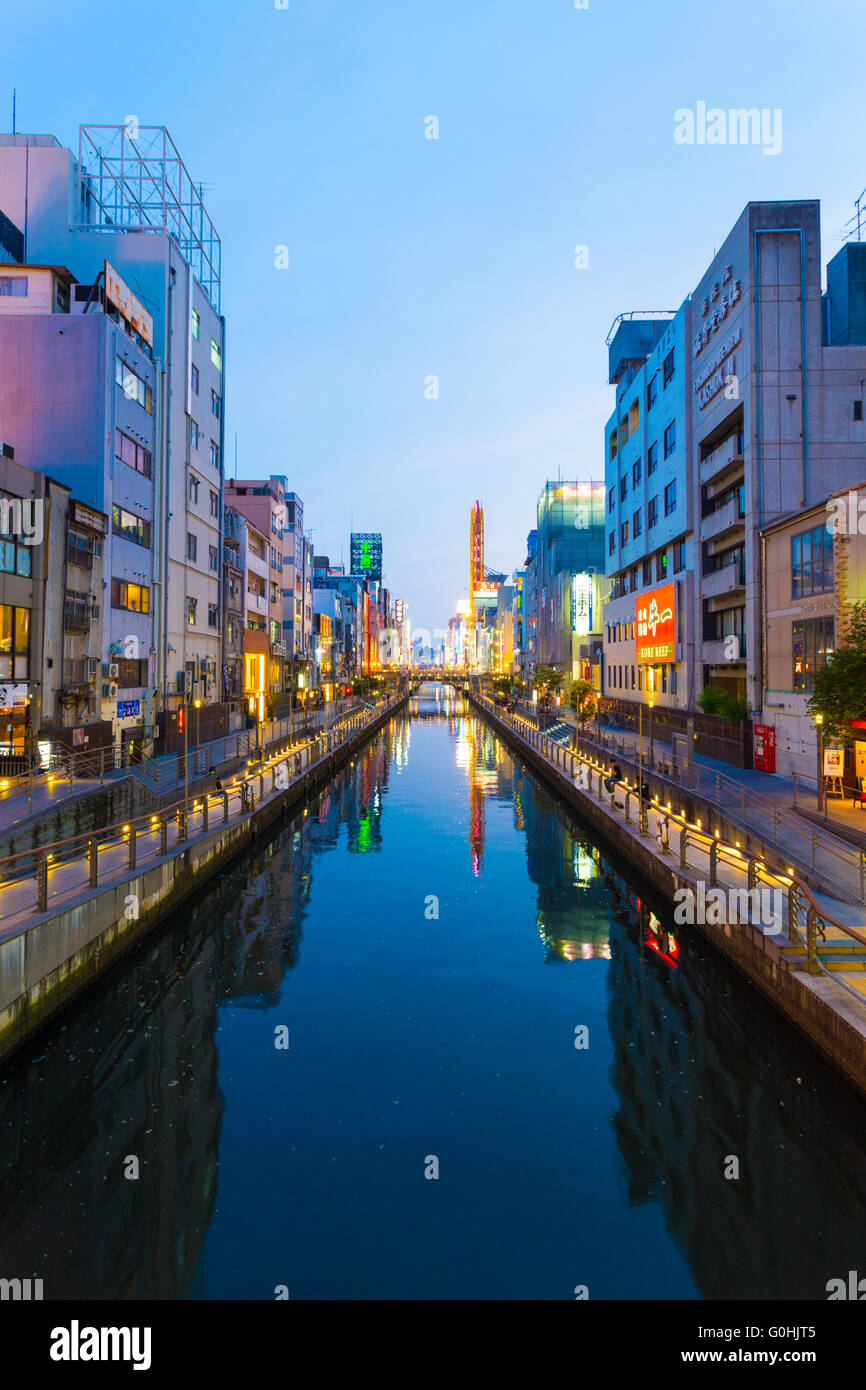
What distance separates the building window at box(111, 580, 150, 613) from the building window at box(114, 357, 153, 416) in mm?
9312

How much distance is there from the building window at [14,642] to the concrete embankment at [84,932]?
1035cm

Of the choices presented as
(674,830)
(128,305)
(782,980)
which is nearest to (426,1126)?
(782,980)

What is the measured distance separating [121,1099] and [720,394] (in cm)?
4128

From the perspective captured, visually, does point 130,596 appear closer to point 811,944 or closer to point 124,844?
point 124,844

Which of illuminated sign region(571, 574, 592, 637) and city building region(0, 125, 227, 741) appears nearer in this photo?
city building region(0, 125, 227, 741)

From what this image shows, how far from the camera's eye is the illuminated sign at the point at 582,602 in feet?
292

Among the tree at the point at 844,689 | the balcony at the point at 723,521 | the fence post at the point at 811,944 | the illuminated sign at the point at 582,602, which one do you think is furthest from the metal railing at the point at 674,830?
the illuminated sign at the point at 582,602

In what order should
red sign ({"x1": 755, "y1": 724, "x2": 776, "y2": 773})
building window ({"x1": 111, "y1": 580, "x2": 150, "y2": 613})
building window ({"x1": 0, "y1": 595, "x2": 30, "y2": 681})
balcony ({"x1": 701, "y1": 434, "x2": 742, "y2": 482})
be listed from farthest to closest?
balcony ({"x1": 701, "y1": 434, "x2": 742, "y2": 482}), building window ({"x1": 111, "y1": 580, "x2": 150, "y2": 613}), red sign ({"x1": 755, "y1": 724, "x2": 776, "y2": 773}), building window ({"x1": 0, "y1": 595, "x2": 30, "y2": 681})

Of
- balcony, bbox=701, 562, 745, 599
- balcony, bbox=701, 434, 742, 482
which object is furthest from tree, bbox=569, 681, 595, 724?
balcony, bbox=701, 434, 742, 482

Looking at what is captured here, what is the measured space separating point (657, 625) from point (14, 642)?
3963 centimetres

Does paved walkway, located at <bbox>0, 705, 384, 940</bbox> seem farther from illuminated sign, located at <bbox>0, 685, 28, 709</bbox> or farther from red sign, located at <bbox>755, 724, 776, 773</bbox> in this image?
red sign, located at <bbox>755, 724, 776, 773</bbox>

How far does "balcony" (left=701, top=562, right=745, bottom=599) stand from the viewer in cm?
3878

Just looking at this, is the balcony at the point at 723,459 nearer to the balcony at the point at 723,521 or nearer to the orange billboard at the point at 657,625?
the balcony at the point at 723,521

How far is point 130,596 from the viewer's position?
36438 millimetres
